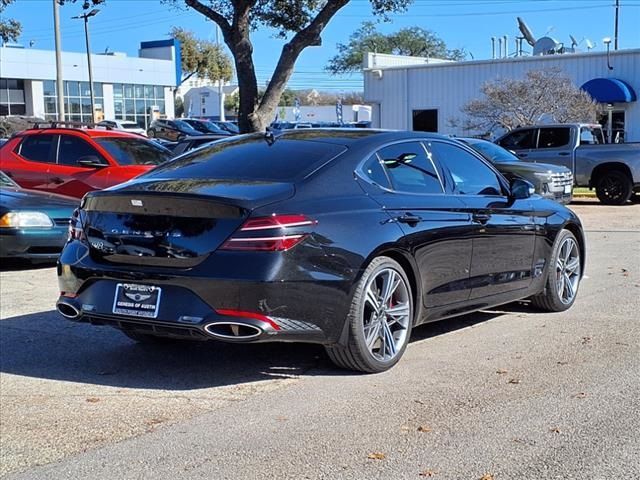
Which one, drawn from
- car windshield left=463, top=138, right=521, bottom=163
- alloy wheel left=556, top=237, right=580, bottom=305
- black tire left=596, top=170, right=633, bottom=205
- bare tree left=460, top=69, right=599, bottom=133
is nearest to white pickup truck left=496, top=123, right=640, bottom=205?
black tire left=596, top=170, right=633, bottom=205

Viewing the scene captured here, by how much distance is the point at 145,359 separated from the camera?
244 inches

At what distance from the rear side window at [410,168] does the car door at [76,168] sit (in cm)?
765

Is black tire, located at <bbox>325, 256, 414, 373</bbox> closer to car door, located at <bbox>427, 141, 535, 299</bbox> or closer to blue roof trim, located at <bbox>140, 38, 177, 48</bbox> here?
car door, located at <bbox>427, 141, 535, 299</bbox>

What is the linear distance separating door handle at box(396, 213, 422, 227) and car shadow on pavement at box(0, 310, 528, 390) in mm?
1085

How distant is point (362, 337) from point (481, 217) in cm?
167

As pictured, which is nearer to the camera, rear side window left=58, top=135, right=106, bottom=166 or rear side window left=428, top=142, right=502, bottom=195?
rear side window left=428, top=142, right=502, bottom=195

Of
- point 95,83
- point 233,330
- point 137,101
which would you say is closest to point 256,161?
point 233,330

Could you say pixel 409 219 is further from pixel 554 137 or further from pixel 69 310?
pixel 554 137

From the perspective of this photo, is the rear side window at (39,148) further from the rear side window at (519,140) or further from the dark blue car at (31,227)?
the rear side window at (519,140)

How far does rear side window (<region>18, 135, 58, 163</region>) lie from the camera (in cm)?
1348

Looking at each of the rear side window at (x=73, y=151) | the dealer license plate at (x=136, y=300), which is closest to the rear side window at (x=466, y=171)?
the dealer license plate at (x=136, y=300)

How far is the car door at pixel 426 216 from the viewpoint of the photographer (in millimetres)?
5840

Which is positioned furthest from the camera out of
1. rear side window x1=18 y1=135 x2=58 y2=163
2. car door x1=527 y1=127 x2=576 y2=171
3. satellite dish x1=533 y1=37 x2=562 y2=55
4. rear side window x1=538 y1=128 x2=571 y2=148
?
satellite dish x1=533 y1=37 x2=562 y2=55

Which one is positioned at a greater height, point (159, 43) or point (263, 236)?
point (159, 43)
